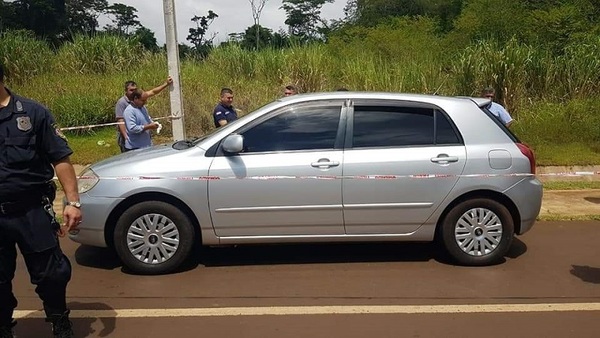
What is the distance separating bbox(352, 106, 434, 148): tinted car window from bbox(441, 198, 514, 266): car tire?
73 cm

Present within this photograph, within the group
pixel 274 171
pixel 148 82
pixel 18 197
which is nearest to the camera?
pixel 18 197

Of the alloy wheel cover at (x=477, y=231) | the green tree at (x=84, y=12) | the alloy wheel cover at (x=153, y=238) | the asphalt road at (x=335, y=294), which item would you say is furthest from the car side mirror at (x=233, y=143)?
the green tree at (x=84, y=12)

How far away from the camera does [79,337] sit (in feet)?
13.9

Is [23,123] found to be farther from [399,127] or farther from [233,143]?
[399,127]

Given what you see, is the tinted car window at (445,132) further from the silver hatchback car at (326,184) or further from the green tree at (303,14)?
the green tree at (303,14)

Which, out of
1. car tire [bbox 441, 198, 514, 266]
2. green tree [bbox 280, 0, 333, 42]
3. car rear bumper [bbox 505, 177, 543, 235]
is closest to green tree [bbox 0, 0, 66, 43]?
green tree [bbox 280, 0, 333, 42]

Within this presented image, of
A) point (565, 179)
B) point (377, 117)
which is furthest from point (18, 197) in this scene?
point (565, 179)

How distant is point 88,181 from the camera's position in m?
5.58

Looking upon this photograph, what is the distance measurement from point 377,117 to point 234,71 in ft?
36.0

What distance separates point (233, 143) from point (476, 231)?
7.75 feet

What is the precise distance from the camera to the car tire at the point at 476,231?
5730 mm

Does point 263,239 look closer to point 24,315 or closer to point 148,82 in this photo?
point 24,315

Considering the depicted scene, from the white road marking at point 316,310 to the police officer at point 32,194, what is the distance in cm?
83

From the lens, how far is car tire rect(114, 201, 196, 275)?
18.0 feet
